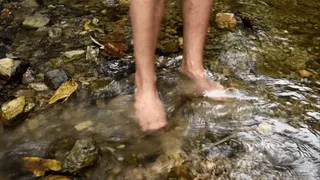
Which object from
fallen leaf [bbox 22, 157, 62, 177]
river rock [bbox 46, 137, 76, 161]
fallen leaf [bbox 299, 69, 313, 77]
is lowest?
fallen leaf [bbox 22, 157, 62, 177]

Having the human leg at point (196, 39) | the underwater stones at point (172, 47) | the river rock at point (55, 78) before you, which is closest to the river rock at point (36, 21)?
the river rock at point (55, 78)

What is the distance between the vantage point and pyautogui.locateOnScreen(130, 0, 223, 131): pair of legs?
1.83 metres

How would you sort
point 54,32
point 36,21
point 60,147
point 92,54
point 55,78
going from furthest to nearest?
point 36,21, point 54,32, point 92,54, point 55,78, point 60,147

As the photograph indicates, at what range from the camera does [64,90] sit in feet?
7.17

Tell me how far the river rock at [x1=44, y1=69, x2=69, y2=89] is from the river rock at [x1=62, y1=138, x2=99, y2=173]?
0.54m

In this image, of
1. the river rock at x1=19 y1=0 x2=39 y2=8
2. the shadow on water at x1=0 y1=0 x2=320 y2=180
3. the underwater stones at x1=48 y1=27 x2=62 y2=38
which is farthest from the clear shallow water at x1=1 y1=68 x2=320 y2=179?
the river rock at x1=19 y1=0 x2=39 y2=8

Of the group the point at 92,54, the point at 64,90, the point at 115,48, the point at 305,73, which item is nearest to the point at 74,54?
the point at 92,54

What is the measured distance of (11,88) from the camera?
2230 mm

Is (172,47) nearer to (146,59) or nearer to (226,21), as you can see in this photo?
(226,21)

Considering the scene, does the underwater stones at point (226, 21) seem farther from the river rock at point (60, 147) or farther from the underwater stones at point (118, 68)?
the river rock at point (60, 147)

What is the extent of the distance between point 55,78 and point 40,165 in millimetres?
599

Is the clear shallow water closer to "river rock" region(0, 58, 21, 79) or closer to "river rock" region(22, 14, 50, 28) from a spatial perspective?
"river rock" region(0, 58, 21, 79)

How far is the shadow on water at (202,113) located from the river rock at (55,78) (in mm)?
65

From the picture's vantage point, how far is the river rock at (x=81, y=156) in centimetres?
174
